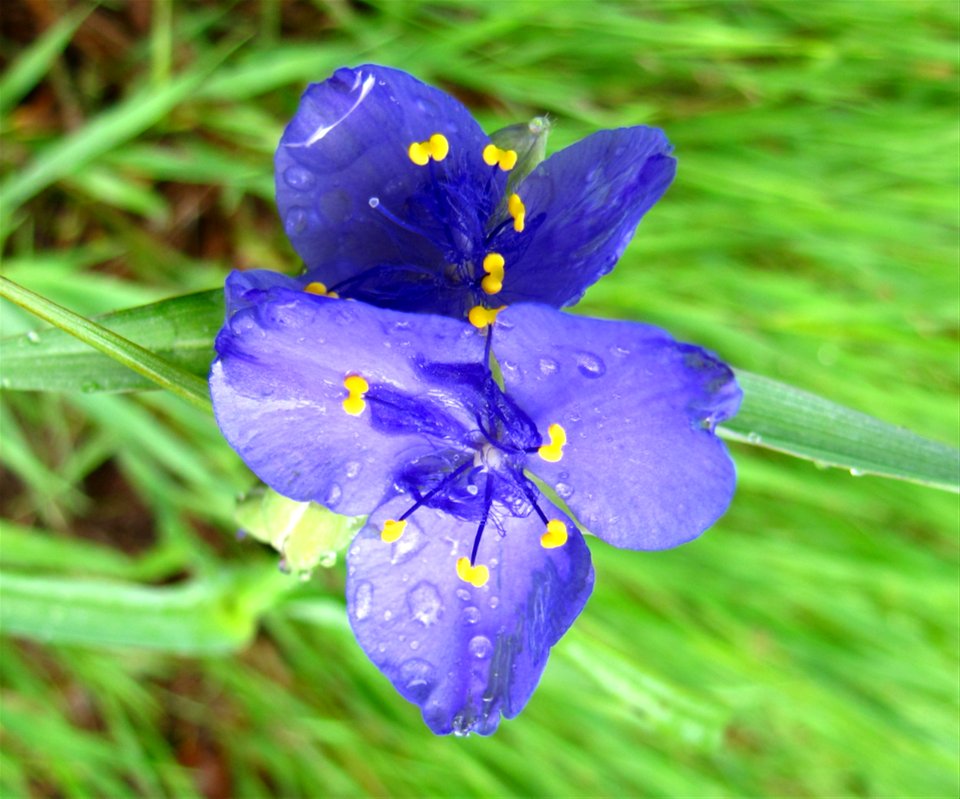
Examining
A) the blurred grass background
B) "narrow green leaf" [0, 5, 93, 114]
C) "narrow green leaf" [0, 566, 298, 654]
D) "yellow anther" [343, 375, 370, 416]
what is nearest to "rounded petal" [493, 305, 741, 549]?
"yellow anther" [343, 375, 370, 416]

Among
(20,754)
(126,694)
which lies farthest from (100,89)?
(20,754)

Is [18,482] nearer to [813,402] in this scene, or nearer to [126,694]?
[126,694]

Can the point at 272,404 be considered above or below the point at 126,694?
above

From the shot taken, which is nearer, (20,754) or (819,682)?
(819,682)

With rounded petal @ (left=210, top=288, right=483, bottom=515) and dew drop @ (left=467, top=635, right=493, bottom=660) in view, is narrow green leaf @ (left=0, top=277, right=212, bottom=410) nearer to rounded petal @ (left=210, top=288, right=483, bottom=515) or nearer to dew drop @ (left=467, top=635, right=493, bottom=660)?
rounded petal @ (left=210, top=288, right=483, bottom=515)

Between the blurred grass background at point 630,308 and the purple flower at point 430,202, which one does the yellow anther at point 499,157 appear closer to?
the purple flower at point 430,202

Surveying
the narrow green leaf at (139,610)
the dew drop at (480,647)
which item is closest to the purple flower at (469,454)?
the dew drop at (480,647)
